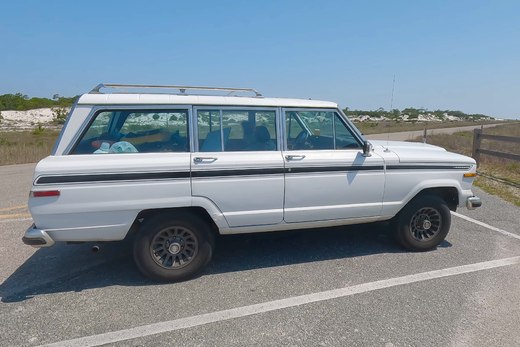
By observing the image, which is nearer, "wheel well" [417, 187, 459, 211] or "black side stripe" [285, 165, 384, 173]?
"black side stripe" [285, 165, 384, 173]

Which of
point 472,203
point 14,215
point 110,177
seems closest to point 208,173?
point 110,177

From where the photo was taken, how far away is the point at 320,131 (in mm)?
3811

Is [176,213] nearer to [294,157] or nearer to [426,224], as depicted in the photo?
[294,157]

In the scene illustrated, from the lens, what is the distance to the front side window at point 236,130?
11.1ft

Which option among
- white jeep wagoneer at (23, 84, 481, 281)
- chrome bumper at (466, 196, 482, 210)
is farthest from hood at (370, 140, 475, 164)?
chrome bumper at (466, 196, 482, 210)

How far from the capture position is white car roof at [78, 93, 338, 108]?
3.14 meters

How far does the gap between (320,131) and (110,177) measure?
2.32m

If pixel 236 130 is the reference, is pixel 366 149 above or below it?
below

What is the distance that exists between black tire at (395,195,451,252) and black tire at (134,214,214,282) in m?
2.40

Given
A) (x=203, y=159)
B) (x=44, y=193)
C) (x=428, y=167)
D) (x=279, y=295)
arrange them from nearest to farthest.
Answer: (x=44, y=193) < (x=279, y=295) < (x=203, y=159) < (x=428, y=167)

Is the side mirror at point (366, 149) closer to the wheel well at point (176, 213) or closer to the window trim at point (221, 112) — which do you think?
the window trim at point (221, 112)

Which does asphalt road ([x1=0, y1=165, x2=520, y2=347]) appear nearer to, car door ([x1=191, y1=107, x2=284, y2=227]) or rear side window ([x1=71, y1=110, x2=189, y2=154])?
car door ([x1=191, y1=107, x2=284, y2=227])

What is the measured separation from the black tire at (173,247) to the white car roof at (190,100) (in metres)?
1.18

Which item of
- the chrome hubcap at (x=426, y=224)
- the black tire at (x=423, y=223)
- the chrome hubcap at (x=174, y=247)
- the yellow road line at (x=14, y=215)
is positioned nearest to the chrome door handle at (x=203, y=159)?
the chrome hubcap at (x=174, y=247)
